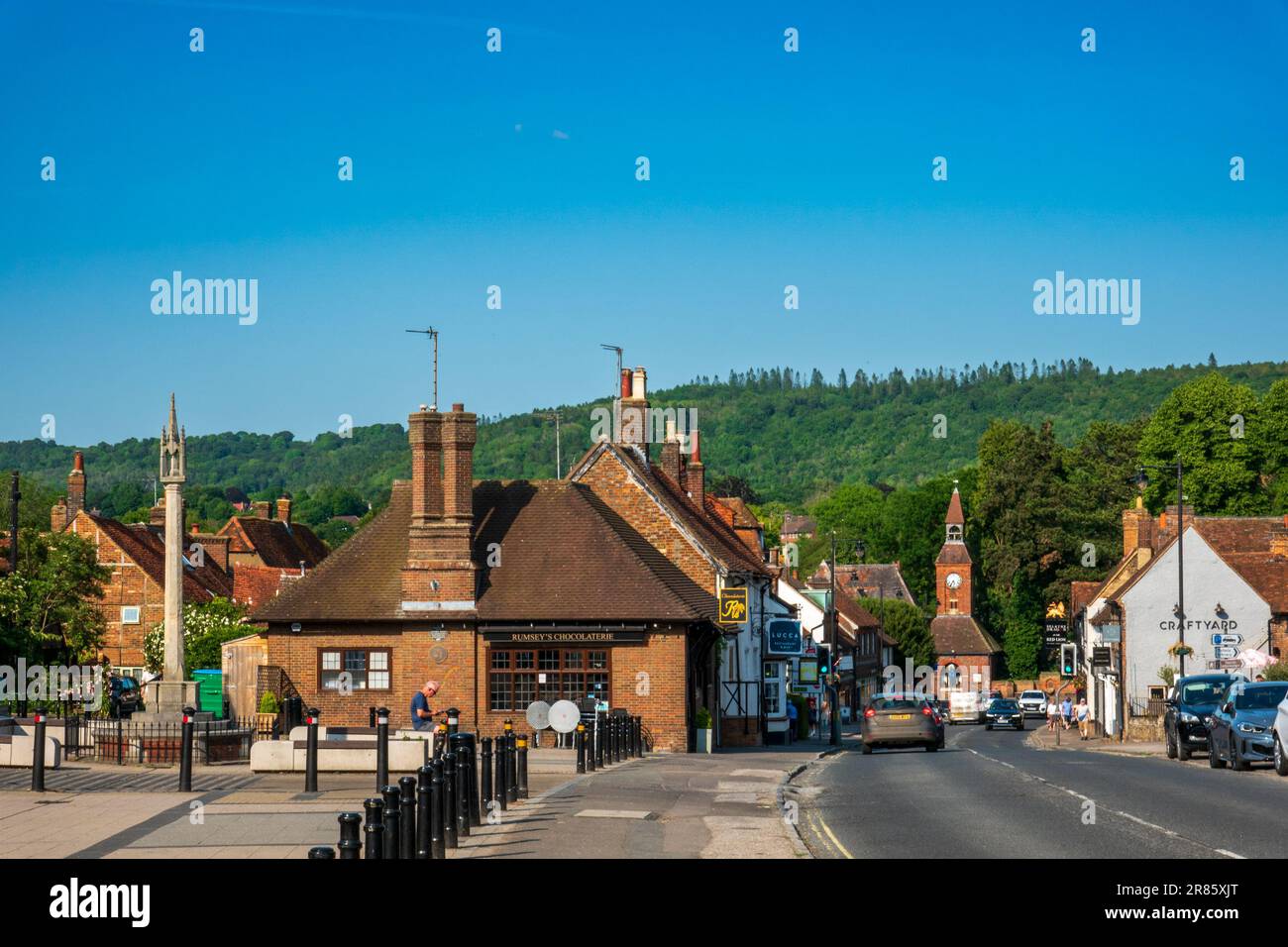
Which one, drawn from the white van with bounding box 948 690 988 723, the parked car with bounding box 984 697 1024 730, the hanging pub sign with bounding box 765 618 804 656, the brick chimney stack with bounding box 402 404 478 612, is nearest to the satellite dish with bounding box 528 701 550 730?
the brick chimney stack with bounding box 402 404 478 612

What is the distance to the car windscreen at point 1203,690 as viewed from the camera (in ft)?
115

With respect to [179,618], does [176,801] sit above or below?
below

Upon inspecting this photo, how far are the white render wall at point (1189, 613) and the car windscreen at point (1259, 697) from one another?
32.7 metres

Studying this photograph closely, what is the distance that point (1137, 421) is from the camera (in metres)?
124

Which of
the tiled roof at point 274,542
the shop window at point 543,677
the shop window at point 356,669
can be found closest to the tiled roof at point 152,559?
the tiled roof at point 274,542

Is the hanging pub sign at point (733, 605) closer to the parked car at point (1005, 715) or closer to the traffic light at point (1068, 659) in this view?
the parked car at point (1005, 715)

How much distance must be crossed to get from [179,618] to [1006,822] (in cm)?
1926

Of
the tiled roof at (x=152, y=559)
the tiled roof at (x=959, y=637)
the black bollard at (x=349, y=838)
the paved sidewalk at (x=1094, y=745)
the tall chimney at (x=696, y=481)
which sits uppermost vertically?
the tall chimney at (x=696, y=481)

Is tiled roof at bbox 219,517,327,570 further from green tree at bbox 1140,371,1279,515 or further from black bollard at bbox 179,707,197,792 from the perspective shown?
black bollard at bbox 179,707,197,792

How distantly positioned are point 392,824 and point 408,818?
758 millimetres

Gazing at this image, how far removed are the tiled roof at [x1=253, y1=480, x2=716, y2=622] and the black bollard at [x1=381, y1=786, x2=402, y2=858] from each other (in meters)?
26.4

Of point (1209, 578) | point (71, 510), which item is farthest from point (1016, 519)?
point (71, 510)

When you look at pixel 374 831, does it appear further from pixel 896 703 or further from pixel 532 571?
pixel 896 703
